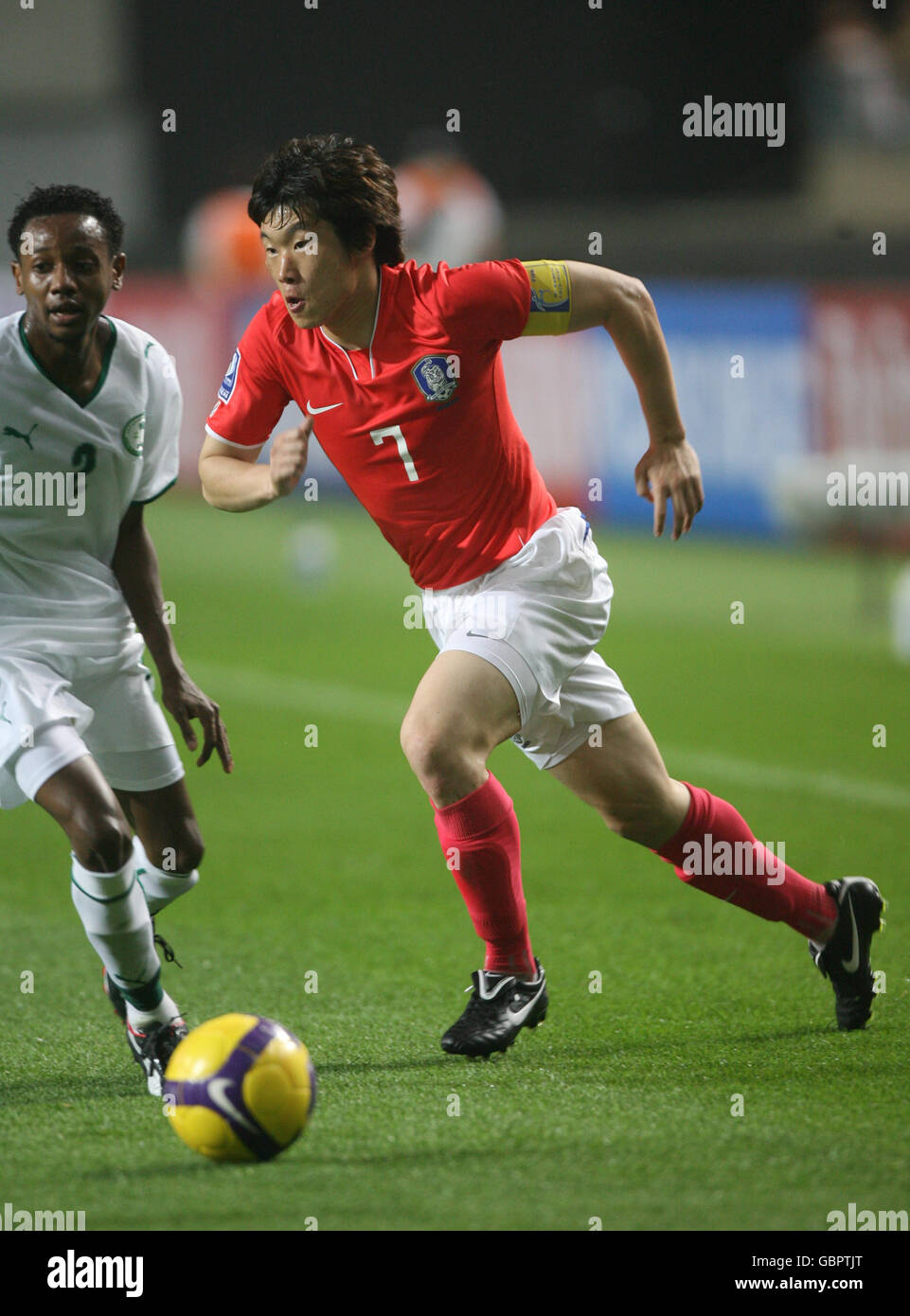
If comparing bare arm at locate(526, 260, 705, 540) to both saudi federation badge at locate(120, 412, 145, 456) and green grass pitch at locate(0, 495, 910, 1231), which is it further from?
green grass pitch at locate(0, 495, 910, 1231)

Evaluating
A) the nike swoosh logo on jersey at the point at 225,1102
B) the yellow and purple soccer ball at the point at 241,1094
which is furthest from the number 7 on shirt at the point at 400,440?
the nike swoosh logo on jersey at the point at 225,1102

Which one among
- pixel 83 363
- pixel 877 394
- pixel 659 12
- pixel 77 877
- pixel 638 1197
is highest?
pixel 659 12

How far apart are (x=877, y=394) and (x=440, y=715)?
9461mm

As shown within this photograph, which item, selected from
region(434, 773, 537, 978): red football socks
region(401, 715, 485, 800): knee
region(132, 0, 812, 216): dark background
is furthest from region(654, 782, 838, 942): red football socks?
region(132, 0, 812, 216): dark background

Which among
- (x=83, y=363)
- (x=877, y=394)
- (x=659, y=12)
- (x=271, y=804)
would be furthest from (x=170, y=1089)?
(x=659, y=12)

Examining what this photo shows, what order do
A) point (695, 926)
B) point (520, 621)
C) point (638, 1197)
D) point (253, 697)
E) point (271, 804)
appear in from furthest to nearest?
1. point (253, 697)
2. point (271, 804)
3. point (695, 926)
4. point (520, 621)
5. point (638, 1197)

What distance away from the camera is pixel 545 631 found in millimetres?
4309

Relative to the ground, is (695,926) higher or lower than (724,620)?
lower

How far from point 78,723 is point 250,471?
729 mm

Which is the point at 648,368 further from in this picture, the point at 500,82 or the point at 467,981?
the point at 500,82

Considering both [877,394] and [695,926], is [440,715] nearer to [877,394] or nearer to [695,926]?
[695,926]

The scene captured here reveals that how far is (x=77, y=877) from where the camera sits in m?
4.00

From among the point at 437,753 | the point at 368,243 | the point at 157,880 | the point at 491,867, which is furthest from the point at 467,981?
the point at 368,243

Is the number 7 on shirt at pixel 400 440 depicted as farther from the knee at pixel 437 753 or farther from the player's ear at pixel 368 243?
the knee at pixel 437 753
